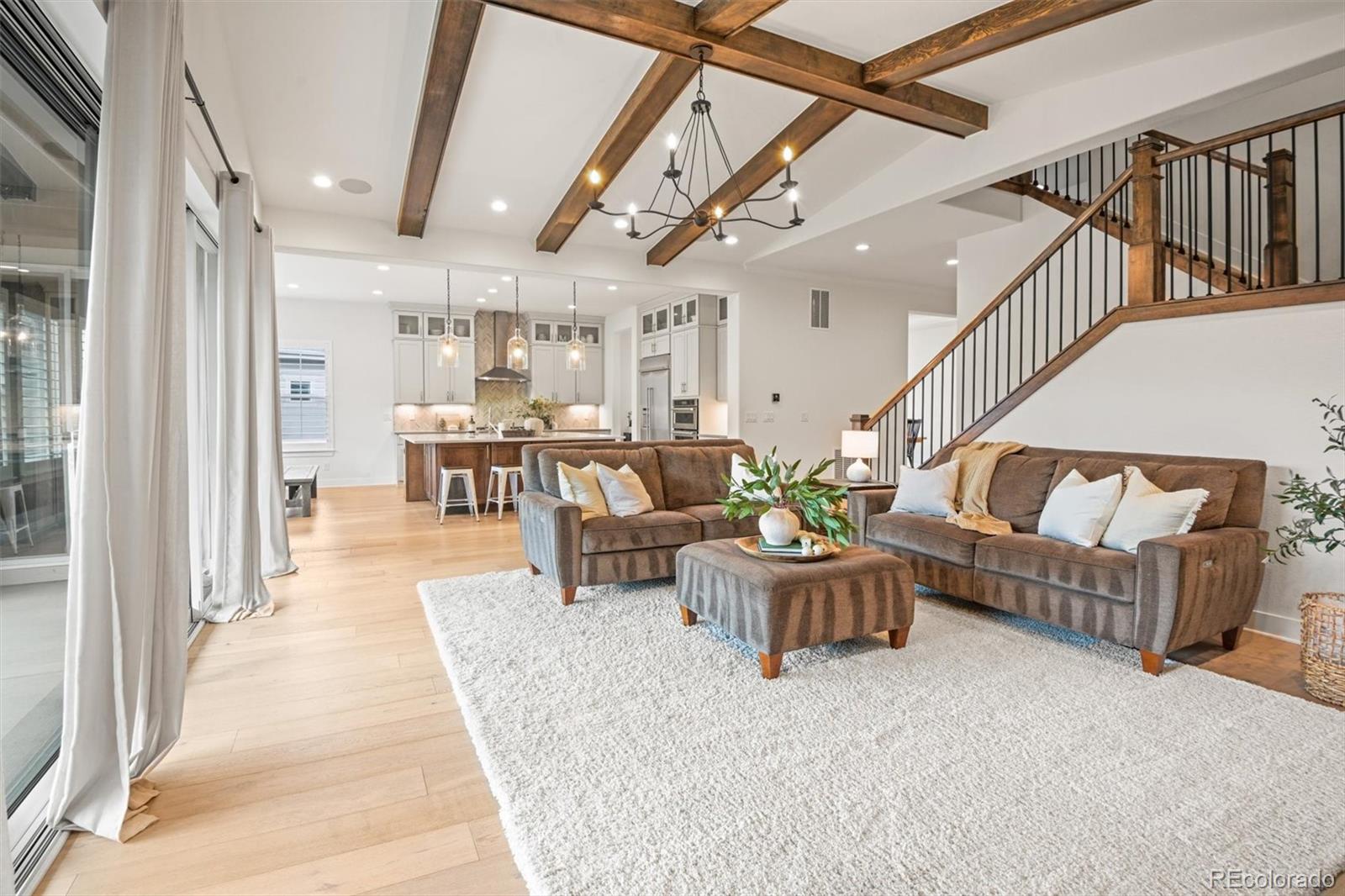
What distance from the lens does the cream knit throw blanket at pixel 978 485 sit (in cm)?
372

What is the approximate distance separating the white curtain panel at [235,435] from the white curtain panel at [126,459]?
1753mm

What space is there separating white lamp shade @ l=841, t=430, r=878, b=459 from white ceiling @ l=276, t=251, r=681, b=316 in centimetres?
284

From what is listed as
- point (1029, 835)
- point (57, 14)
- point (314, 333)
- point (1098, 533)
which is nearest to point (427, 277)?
point (314, 333)

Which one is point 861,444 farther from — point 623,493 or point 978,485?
point 623,493

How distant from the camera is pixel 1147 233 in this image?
3936mm

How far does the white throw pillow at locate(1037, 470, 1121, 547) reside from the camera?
315 cm

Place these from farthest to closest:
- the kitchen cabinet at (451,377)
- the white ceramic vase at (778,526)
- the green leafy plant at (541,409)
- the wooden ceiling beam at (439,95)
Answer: the kitchen cabinet at (451,377) → the green leafy plant at (541,409) → the wooden ceiling beam at (439,95) → the white ceramic vase at (778,526)

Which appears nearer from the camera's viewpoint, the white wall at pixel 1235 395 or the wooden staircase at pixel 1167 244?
the white wall at pixel 1235 395

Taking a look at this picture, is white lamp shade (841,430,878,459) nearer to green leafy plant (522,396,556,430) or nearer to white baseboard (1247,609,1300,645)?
white baseboard (1247,609,1300,645)

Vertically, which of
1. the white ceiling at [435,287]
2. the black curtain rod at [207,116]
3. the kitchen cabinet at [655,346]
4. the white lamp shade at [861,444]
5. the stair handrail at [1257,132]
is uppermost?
the white ceiling at [435,287]

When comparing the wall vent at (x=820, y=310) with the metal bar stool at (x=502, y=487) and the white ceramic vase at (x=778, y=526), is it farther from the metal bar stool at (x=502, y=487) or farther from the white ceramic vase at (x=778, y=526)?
the white ceramic vase at (x=778, y=526)

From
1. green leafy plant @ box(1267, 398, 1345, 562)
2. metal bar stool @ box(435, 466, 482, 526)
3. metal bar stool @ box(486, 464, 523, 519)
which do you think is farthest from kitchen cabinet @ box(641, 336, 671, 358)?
green leafy plant @ box(1267, 398, 1345, 562)

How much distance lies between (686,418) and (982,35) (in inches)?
213
